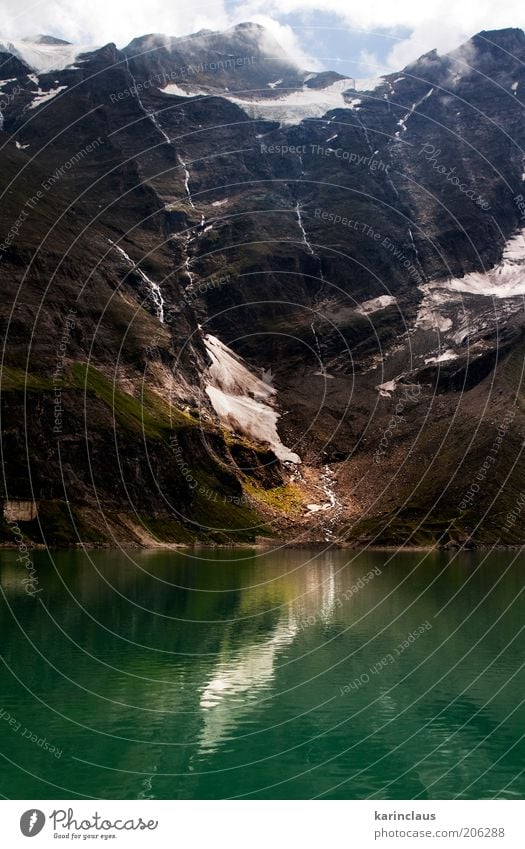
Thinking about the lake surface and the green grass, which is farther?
the green grass

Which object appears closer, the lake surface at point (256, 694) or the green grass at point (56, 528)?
the lake surface at point (256, 694)

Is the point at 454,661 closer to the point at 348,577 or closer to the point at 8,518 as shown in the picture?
the point at 348,577

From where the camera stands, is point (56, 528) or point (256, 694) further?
point (56, 528)

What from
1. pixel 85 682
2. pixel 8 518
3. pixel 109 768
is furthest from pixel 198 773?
pixel 8 518

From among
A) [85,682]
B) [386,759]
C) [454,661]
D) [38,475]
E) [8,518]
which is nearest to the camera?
[386,759]

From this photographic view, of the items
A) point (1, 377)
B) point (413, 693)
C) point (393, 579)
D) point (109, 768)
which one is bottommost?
point (393, 579)

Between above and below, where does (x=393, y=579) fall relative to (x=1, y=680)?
below

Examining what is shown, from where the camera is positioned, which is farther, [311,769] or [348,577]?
[348,577]

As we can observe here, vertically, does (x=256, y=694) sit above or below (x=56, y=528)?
above
